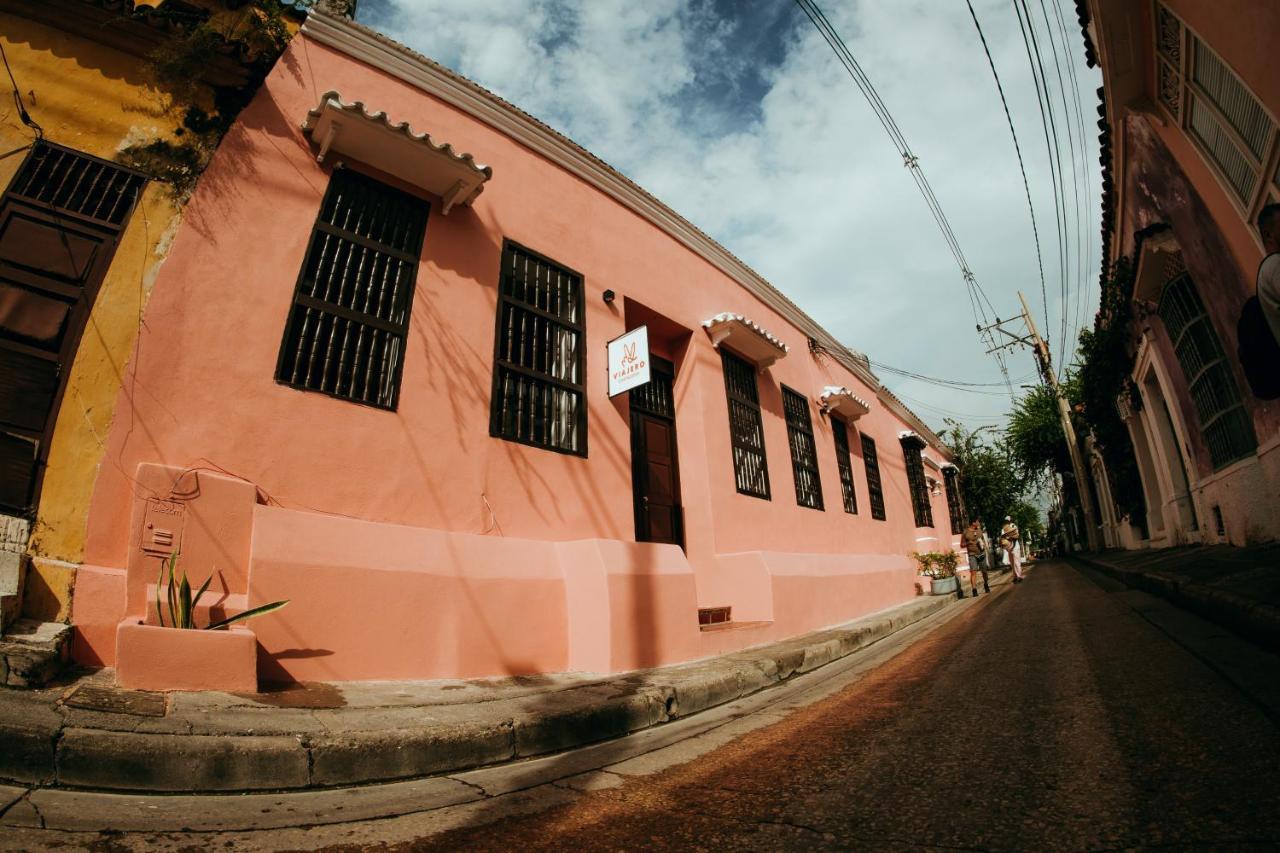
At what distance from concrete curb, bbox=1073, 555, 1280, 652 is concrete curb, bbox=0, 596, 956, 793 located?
155 inches

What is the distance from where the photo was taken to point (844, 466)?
12.2 meters

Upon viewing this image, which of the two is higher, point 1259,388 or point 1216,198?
point 1216,198

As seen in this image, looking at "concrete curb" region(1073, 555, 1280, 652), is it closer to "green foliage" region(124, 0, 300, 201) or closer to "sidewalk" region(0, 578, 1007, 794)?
"sidewalk" region(0, 578, 1007, 794)

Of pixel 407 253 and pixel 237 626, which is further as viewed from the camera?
pixel 407 253

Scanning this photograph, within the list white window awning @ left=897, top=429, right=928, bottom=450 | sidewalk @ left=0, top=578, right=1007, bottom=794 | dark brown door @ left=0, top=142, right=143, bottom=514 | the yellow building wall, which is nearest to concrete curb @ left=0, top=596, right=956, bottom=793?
sidewalk @ left=0, top=578, right=1007, bottom=794

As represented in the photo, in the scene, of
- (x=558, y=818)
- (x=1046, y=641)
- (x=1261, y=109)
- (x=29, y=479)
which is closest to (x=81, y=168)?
(x=29, y=479)

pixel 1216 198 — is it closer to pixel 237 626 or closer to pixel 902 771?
pixel 902 771

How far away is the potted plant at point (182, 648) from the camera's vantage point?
2885mm

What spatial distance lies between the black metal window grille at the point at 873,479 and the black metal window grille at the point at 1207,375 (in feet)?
18.9

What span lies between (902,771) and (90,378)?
521cm

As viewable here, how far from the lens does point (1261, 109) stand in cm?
506

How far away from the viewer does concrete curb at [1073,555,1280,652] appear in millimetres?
3627

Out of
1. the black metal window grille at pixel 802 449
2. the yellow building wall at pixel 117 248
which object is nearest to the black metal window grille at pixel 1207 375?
the black metal window grille at pixel 802 449

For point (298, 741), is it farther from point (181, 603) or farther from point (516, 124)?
point (516, 124)
